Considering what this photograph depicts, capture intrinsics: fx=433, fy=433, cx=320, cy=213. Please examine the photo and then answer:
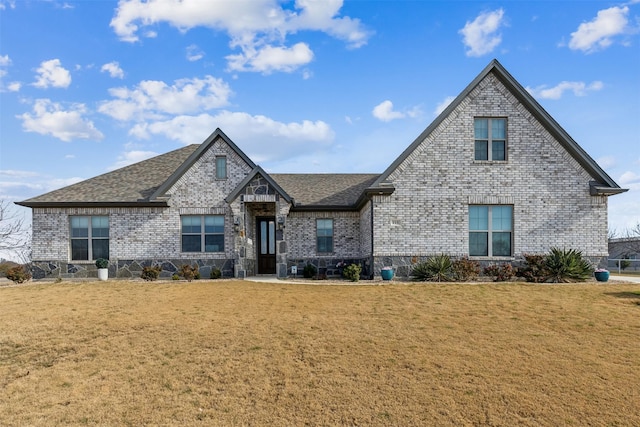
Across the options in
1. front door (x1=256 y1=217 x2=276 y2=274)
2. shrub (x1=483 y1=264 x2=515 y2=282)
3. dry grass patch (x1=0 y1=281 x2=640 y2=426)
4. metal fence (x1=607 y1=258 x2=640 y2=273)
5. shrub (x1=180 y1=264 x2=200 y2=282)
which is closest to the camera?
dry grass patch (x1=0 y1=281 x2=640 y2=426)

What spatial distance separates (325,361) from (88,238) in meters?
16.2

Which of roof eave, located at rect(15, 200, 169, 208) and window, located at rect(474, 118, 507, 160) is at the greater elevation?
window, located at rect(474, 118, 507, 160)

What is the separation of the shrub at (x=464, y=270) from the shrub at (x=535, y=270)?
1.84 m

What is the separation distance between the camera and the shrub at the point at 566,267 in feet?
52.9

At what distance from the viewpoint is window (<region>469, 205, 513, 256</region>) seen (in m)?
17.2

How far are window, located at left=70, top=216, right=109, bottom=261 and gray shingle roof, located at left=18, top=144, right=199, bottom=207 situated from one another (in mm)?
962

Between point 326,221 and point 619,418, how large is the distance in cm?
1548

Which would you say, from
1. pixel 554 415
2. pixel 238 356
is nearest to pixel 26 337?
pixel 238 356

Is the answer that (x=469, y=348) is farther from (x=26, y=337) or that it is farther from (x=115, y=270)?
(x=115, y=270)

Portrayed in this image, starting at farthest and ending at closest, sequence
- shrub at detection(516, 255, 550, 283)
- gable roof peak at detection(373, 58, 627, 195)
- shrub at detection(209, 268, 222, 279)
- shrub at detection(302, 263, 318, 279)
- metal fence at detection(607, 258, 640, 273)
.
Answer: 1. metal fence at detection(607, 258, 640, 273)
2. shrub at detection(302, 263, 318, 279)
3. shrub at detection(209, 268, 222, 279)
4. gable roof peak at detection(373, 58, 627, 195)
5. shrub at detection(516, 255, 550, 283)

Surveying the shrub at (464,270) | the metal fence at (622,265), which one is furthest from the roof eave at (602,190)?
the metal fence at (622,265)

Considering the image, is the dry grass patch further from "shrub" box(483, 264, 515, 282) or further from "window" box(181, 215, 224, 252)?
"window" box(181, 215, 224, 252)

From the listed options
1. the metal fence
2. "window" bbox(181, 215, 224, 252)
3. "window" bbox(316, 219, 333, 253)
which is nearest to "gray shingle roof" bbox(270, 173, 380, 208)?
"window" bbox(316, 219, 333, 253)

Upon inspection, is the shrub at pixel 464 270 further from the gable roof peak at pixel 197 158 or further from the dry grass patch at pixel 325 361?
the gable roof peak at pixel 197 158
